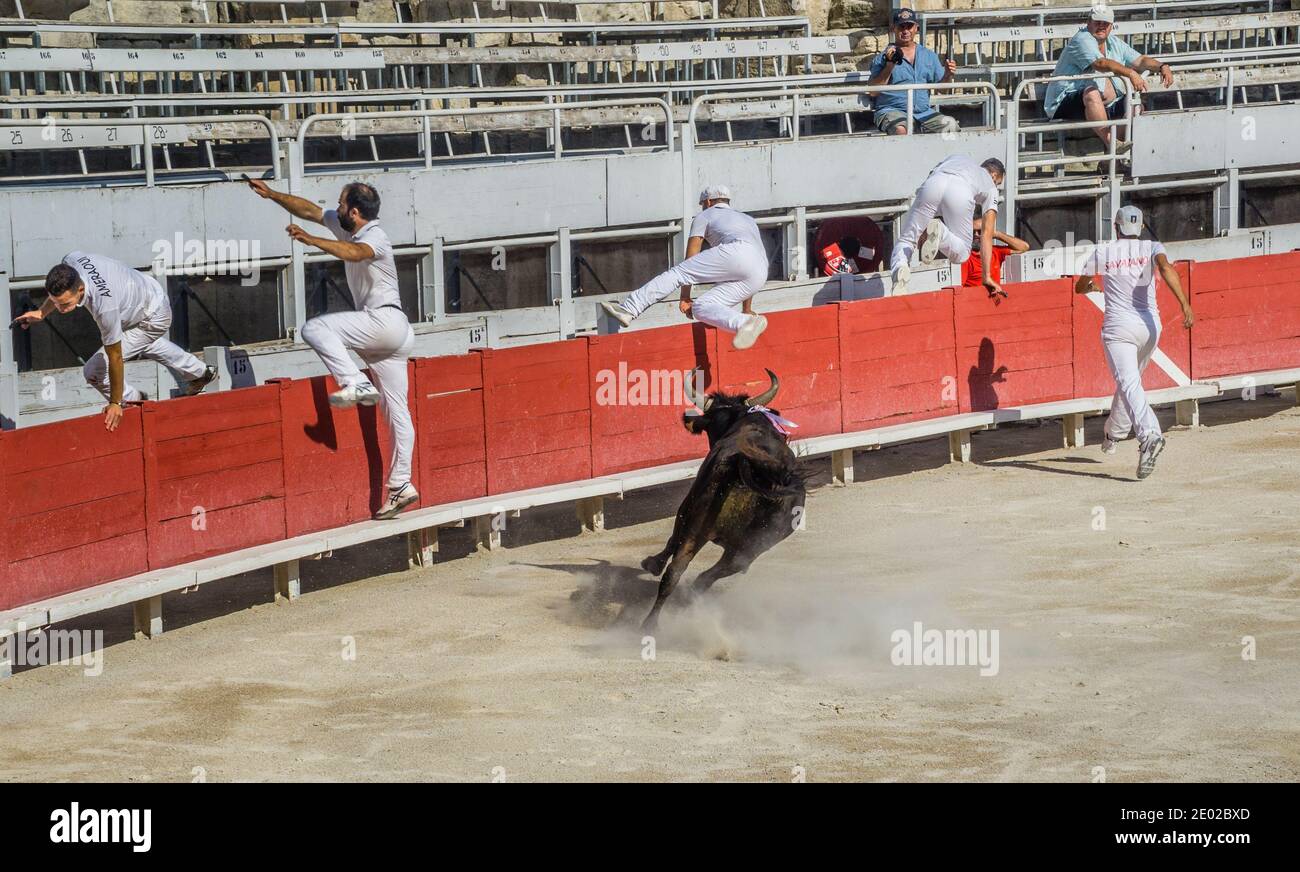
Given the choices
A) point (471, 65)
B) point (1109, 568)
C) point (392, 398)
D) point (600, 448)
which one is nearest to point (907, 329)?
point (600, 448)

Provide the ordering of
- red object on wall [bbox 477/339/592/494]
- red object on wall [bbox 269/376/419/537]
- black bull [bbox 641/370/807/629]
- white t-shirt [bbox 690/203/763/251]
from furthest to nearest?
white t-shirt [bbox 690/203/763/251] < red object on wall [bbox 477/339/592/494] < red object on wall [bbox 269/376/419/537] < black bull [bbox 641/370/807/629]

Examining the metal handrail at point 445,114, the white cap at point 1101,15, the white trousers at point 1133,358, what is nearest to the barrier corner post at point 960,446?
the white trousers at point 1133,358

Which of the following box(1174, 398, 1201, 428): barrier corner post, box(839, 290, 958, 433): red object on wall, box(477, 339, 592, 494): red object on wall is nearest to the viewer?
box(477, 339, 592, 494): red object on wall

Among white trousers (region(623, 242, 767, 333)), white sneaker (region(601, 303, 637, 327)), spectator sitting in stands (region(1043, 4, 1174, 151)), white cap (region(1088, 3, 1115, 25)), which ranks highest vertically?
white cap (region(1088, 3, 1115, 25))

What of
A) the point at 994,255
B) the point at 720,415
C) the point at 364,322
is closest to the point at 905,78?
the point at 994,255

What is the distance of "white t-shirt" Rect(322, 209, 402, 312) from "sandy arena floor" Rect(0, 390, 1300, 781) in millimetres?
1594

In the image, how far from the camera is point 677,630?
8.65 meters

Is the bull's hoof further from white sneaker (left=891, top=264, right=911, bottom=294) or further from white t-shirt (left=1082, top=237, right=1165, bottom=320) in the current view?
white sneaker (left=891, top=264, right=911, bottom=294)

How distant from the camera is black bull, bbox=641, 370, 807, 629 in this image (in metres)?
8.26

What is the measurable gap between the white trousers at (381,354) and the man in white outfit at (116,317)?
0.79 metres

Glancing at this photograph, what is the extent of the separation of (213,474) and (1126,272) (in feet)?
20.3

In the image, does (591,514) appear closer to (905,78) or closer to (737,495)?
(737,495)

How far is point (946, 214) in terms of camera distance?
13047 millimetres

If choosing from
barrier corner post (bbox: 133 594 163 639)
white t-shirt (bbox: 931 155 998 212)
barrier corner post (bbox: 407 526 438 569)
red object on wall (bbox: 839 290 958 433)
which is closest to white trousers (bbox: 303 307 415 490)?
barrier corner post (bbox: 407 526 438 569)
